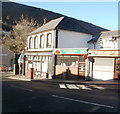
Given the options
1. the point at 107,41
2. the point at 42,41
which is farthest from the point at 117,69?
the point at 42,41

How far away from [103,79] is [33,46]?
12137 millimetres

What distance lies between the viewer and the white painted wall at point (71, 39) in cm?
2123

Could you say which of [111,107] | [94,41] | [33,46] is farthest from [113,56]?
[33,46]

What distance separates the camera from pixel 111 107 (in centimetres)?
786

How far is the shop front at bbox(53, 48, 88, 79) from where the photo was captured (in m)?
18.7

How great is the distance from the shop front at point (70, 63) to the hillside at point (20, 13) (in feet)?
184

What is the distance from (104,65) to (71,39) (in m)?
6.37

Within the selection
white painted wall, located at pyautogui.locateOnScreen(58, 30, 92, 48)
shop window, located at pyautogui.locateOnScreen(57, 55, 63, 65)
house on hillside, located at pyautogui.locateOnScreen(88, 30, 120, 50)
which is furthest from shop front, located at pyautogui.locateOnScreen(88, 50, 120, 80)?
white painted wall, located at pyautogui.locateOnScreen(58, 30, 92, 48)

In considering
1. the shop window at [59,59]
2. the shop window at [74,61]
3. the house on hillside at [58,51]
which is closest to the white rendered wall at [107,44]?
the house on hillside at [58,51]

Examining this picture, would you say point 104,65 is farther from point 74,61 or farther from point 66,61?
point 66,61

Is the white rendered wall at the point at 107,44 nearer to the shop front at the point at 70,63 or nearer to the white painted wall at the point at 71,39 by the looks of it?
the white painted wall at the point at 71,39

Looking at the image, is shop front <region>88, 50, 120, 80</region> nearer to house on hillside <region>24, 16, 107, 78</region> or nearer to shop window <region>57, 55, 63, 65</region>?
house on hillside <region>24, 16, 107, 78</region>

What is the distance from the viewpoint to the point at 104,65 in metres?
18.5

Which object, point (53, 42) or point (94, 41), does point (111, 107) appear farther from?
point (94, 41)
